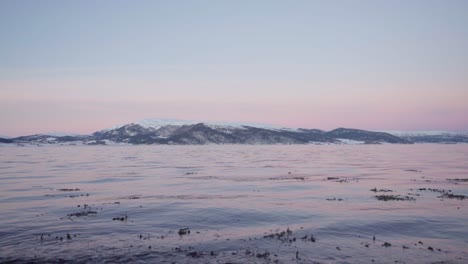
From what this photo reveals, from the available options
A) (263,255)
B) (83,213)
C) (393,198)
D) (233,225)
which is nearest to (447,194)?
(393,198)

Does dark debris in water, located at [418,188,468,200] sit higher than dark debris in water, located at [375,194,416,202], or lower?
higher

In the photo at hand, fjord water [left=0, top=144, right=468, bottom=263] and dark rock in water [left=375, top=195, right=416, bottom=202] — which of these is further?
dark rock in water [left=375, top=195, right=416, bottom=202]

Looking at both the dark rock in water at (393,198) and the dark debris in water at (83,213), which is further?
the dark rock in water at (393,198)

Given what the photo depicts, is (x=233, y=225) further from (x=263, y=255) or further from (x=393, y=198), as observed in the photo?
(x=393, y=198)

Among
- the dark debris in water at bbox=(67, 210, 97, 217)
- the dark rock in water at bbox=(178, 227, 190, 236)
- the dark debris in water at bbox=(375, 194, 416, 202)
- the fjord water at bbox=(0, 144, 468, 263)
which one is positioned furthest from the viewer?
the dark debris in water at bbox=(375, 194, 416, 202)

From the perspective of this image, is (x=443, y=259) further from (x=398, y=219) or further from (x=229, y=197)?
(x=229, y=197)

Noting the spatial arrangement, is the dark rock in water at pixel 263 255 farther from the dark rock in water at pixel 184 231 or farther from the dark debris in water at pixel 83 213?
the dark debris in water at pixel 83 213

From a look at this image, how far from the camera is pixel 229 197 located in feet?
114

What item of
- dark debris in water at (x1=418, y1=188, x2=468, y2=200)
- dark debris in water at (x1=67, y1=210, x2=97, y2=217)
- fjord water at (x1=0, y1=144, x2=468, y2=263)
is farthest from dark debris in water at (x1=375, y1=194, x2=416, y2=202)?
dark debris in water at (x1=67, y1=210, x2=97, y2=217)

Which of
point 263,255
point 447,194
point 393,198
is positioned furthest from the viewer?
point 447,194

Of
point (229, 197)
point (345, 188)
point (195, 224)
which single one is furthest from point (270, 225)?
point (345, 188)

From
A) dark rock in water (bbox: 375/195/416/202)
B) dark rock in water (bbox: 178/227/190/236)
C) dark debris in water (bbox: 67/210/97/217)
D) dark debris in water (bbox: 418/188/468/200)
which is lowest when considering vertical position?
dark debris in water (bbox: 67/210/97/217)

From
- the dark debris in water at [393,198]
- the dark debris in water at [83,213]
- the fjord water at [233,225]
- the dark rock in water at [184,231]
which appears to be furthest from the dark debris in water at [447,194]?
the dark debris in water at [83,213]

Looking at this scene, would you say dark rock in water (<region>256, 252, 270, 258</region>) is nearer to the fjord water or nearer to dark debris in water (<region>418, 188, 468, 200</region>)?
the fjord water
